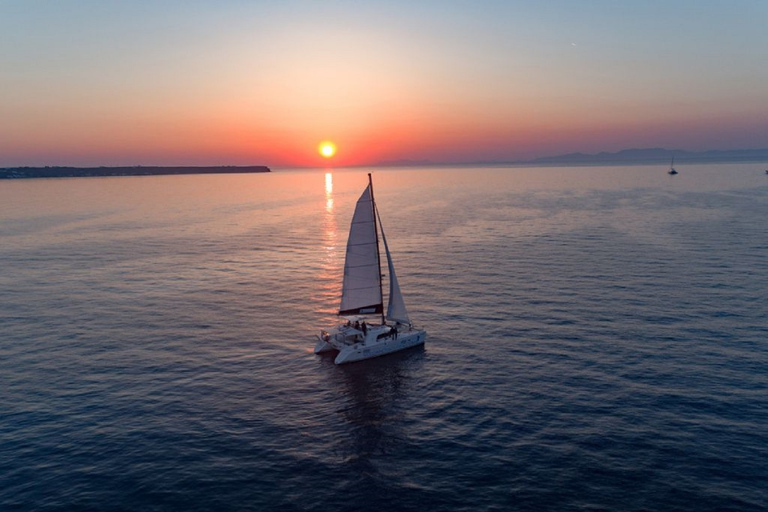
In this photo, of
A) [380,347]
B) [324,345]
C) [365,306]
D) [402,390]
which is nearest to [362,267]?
[365,306]

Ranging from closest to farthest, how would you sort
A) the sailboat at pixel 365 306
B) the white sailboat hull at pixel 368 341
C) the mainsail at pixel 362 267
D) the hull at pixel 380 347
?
the hull at pixel 380 347
the white sailboat hull at pixel 368 341
the sailboat at pixel 365 306
the mainsail at pixel 362 267

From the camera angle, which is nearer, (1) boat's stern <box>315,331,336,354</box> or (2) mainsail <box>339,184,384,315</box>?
(1) boat's stern <box>315,331,336,354</box>

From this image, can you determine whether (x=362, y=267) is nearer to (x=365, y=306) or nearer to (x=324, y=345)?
(x=365, y=306)

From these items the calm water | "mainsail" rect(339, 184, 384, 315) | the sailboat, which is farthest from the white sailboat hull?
"mainsail" rect(339, 184, 384, 315)

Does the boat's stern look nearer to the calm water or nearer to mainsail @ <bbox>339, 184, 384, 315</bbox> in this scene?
the calm water

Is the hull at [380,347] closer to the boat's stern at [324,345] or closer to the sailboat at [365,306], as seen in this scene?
the sailboat at [365,306]

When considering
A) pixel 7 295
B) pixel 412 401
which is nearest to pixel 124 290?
pixel 7 295

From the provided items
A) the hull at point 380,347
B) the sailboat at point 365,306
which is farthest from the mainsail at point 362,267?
the hull at point 380,347

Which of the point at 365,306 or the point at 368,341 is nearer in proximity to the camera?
the point at 368,341
